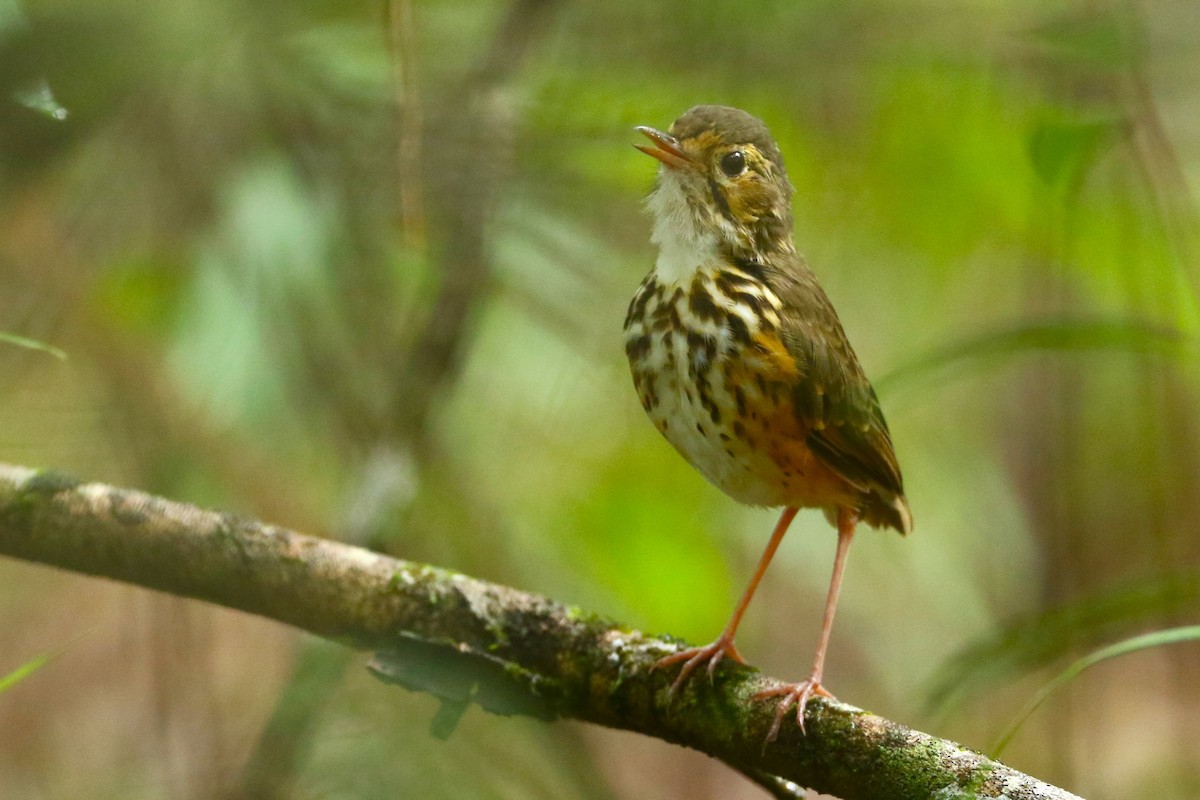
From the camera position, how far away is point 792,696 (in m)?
2.77

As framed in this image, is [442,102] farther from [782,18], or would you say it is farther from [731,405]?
[731,405]

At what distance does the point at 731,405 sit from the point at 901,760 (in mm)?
1042

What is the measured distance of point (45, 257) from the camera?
4867mm

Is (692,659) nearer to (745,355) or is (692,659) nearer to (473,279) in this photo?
(745,355)

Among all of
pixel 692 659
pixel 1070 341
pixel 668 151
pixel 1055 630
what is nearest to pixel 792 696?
pixel 692 659

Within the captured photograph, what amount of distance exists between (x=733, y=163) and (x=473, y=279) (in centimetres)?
120

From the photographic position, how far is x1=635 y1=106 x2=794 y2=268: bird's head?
349 cm

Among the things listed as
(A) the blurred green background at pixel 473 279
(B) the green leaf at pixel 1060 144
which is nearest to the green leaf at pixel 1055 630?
(A) the blurred green background at pixel 473 279

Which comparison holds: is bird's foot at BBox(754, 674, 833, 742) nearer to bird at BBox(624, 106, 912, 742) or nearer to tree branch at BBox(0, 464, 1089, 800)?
tree branch at BBox(0, 464, 1089, 800)

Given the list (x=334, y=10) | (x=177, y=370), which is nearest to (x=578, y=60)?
(x=334, y=10)

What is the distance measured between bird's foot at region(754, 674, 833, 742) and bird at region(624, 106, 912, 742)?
0.47 feet

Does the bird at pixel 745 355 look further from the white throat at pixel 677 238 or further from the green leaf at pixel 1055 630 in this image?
the green leaf at pixel 1055 630

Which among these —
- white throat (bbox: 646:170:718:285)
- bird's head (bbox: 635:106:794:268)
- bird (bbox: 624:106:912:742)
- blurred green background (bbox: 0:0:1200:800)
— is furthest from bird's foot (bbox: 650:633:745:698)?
bird's head (bbox: 635:106:794:268)

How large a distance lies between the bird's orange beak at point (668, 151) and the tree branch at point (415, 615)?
1.20 metres
